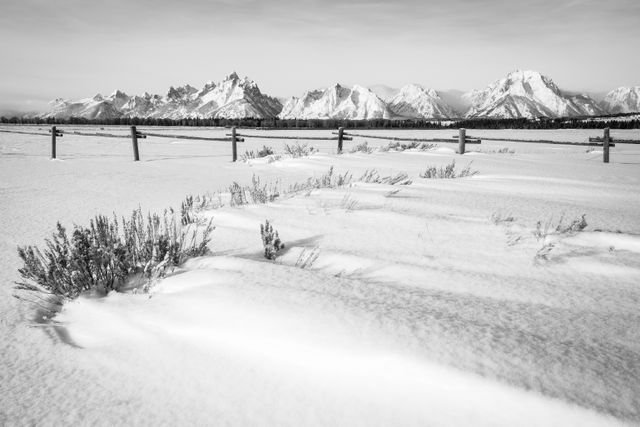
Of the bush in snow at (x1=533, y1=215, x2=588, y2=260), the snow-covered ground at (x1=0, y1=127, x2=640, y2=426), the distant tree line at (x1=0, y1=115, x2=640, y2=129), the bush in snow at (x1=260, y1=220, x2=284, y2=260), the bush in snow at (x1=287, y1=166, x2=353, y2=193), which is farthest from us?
the distant tree line at (x1=0, y1=115, x2=640, y2=129)

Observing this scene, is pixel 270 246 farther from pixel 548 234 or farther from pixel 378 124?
pixel 378 124

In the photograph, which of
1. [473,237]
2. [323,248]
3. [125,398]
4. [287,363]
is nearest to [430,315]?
[287,363]

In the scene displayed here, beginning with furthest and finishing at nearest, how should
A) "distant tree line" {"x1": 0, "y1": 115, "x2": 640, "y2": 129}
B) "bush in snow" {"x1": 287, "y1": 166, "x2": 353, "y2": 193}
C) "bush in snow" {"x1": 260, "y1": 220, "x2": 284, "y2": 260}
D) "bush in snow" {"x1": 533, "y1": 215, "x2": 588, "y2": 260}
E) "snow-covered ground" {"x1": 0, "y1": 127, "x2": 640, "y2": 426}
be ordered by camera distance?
1. "distant tree line" {"x1": 0, "y1": 115, "x2": 640, "y2": 129}
2. "bush in snow" {"x1": 287, "y1": 166, "x2": 353, "y2": 193}
3. "bush in snow" {"x1": 260, "y1": 220, "x2": 284, "y2": 260}
4. "bush in snow" {"x1": 533, "y1": 215, "x2": 588, "y2": 260}
5. "snow-covered ground" {"x1": 0, "y1": 127, "x2": 640, "y2": 426}

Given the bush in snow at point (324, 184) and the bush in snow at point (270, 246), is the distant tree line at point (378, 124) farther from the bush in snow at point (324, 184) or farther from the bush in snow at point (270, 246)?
the bush in snow at point (270, 246)

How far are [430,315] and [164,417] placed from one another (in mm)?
971

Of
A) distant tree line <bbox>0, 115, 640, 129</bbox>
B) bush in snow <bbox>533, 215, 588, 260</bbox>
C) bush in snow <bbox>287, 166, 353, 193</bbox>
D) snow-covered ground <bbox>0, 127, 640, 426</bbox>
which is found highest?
distant tree line <bbox>0, 115, 640, 129</bbox>

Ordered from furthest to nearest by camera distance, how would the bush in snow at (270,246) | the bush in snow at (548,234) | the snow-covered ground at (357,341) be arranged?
the bush in snow at (270,246) → the bush in snow at (548,234) → the snow-covered ground at (357,341)

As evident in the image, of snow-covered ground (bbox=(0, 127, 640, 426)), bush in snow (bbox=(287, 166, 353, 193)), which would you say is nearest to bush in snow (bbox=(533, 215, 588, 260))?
snow-covered ground (bbox=(0, 127, 640, 426))

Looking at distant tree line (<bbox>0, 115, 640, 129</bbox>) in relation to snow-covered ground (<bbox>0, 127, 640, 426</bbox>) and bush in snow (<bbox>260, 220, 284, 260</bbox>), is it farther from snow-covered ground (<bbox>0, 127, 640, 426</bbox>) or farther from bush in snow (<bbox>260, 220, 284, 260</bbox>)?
snow-covered ground (<bbox>0, 127, 640, 426</bbox>)

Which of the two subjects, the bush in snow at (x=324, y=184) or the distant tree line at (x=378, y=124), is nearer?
the bush in snow at (x=324, y=184)

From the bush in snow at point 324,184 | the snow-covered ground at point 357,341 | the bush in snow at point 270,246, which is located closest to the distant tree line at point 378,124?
the bush in snow at point 324,184

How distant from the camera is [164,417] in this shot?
111cm

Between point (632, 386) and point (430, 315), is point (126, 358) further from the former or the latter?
point (632, 386)

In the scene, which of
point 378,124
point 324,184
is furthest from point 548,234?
point 378,124
